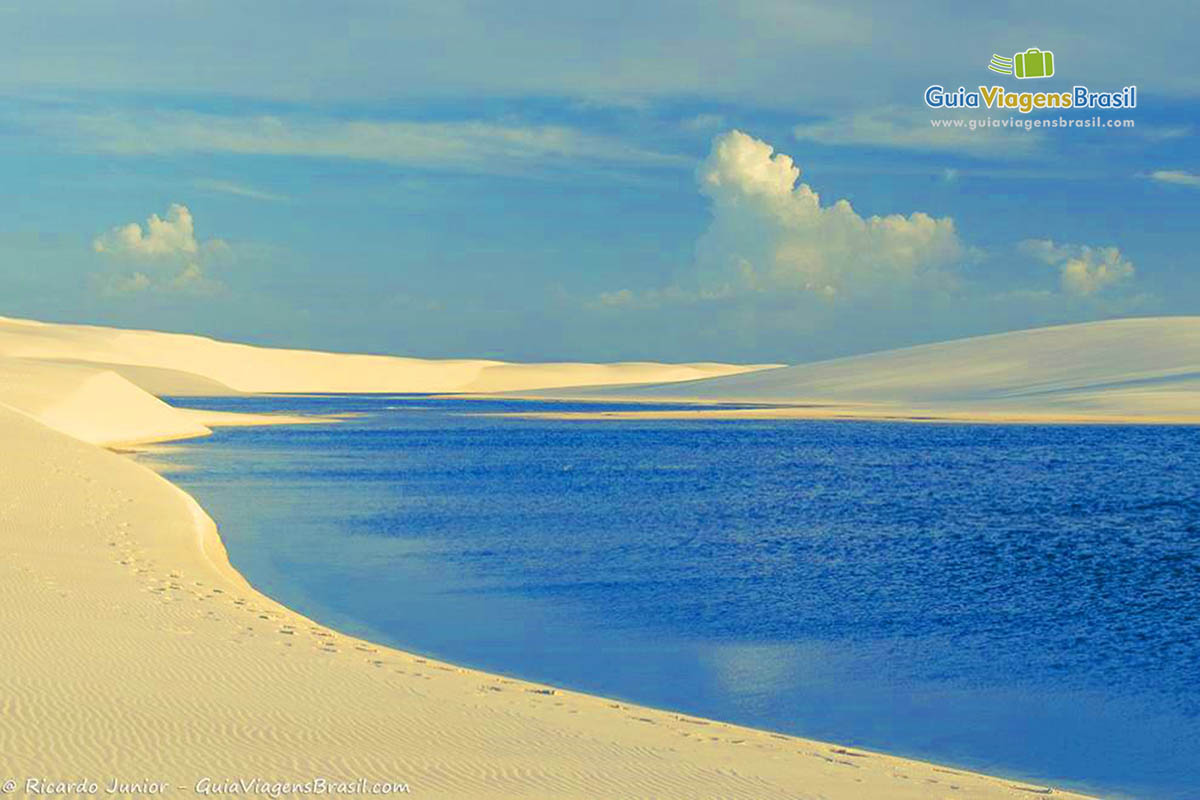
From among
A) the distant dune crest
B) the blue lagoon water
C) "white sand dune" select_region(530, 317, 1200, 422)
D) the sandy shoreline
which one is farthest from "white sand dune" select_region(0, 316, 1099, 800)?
"white sand dune" select_region(530, 317, 1200, 422)

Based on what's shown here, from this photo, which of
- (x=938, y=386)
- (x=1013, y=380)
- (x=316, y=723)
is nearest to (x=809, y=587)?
(x=316, y=723)

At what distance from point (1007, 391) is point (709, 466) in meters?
77.5

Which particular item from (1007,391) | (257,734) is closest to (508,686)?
(257,734)

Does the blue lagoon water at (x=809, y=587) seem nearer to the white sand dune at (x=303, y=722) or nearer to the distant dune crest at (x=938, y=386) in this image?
the white sand dune at (x=303, y=722)

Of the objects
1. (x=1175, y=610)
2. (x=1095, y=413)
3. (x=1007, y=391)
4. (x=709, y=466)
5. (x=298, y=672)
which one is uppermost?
(x=1007, y=391)

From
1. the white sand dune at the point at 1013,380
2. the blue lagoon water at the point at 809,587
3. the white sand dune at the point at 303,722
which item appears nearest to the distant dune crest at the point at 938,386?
the white sand dune at the point at 1013,380

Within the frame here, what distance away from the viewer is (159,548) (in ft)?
80.4

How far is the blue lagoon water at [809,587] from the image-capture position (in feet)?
48.4

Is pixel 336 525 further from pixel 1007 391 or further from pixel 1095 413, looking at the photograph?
pixel 1007 391

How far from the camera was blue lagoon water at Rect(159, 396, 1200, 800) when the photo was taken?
48.4 ft

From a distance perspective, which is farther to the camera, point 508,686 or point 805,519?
point 805,519

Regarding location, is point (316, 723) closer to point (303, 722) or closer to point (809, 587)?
point (303, 722)

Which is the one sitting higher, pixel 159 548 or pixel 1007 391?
pixel 1007 391

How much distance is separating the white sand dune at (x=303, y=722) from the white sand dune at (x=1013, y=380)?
8509 centimetres
